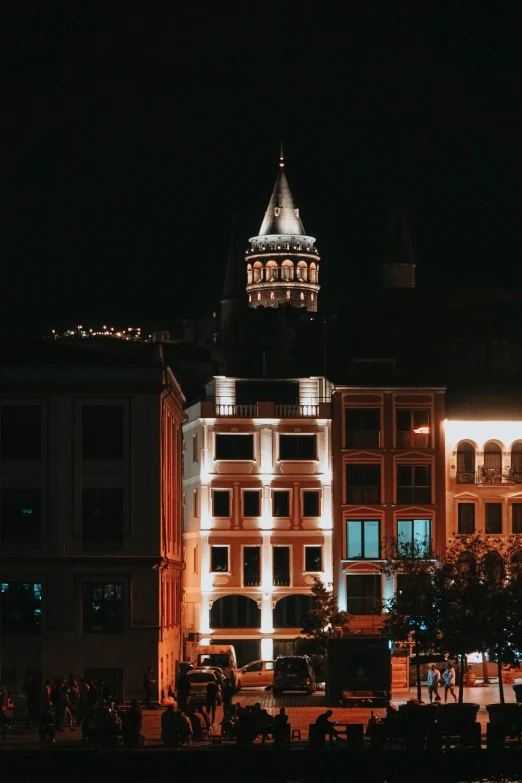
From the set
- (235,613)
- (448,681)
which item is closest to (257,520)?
(235,613)

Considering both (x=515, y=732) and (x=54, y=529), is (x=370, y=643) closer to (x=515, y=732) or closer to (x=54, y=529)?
(x=54, y=529)

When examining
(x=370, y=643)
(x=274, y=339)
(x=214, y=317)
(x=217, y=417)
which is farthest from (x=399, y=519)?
(x=214, y=317)

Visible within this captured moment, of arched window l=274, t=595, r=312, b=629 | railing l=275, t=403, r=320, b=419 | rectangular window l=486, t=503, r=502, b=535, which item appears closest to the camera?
arched window l=274, t=595, r=312, b=629

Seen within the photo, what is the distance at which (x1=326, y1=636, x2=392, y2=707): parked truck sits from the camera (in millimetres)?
65312

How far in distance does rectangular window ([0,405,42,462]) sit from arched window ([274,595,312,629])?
2431cm

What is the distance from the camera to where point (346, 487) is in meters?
90.1

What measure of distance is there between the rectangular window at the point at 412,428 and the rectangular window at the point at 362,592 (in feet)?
20.3

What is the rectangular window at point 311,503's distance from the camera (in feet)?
293

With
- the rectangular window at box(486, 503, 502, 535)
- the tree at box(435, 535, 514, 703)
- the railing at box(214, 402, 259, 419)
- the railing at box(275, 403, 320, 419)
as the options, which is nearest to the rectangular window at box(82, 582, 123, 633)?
the tree at box(435, 535, 514, 703)

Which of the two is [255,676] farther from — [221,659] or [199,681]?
[199,681]

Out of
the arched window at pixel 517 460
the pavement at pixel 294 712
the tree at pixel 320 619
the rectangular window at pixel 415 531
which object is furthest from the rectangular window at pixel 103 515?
the arched window at pixel 517 460

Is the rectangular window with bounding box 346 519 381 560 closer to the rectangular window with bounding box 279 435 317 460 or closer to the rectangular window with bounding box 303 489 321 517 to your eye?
the rectangular window with bounding box 303 489 321 517

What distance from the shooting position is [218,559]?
291 ft

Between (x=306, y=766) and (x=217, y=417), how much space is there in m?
43.6
